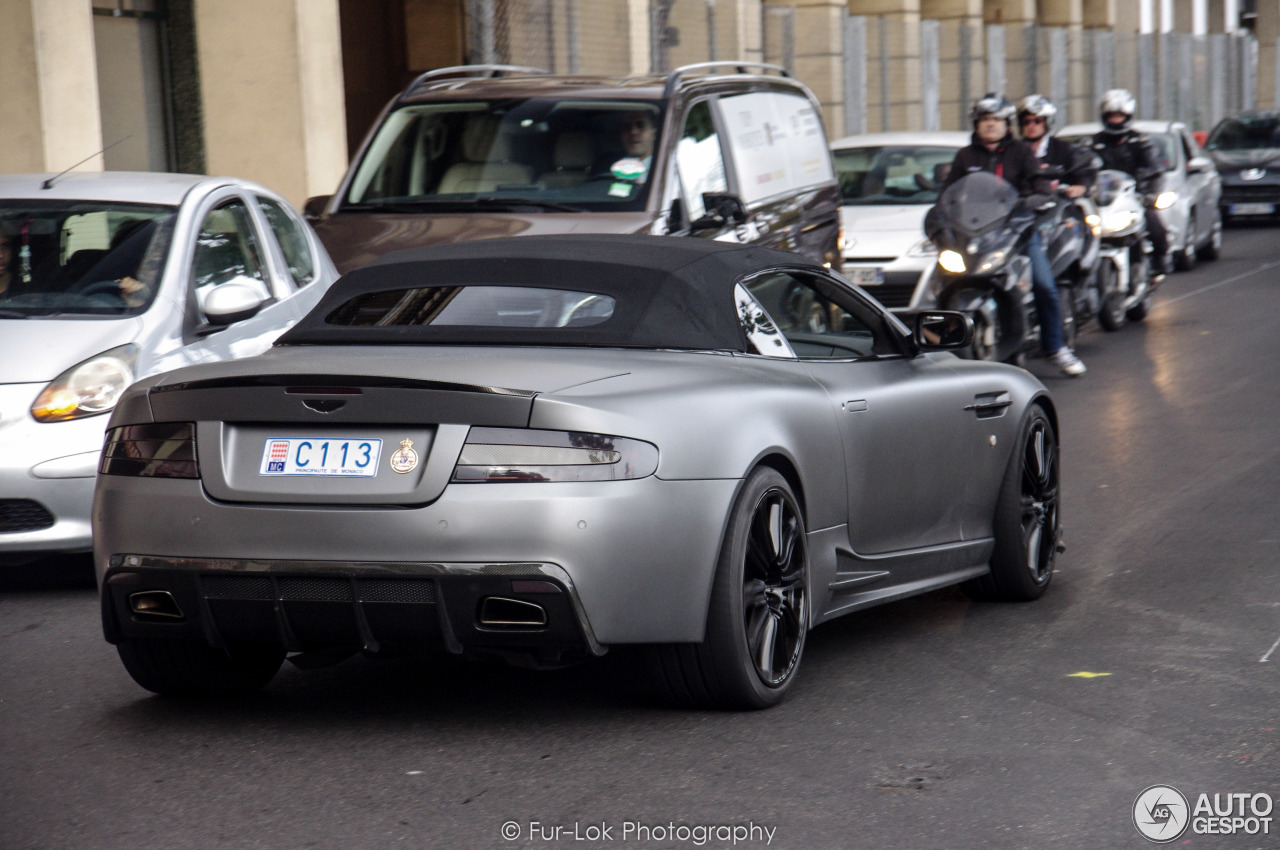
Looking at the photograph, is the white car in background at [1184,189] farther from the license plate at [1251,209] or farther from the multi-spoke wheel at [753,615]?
the multi-spoke wheel at [753,615]

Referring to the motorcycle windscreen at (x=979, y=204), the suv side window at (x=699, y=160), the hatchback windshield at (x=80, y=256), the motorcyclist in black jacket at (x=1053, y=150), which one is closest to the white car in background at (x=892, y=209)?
the motorcycle windscreen at (x=979, y=204)

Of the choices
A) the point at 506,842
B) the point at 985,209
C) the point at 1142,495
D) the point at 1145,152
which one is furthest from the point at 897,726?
the point at 1145,152

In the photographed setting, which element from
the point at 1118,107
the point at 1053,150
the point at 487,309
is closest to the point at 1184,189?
the point at 1118,107

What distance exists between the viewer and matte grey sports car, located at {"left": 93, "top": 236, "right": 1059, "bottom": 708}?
4664mm

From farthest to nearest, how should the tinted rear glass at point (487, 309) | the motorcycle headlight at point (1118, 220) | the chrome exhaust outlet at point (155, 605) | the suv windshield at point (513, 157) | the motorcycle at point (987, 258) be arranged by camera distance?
the motorcycle headlight at point (1118, 220) < the motorcycle at point (987, 258) < the suv windshield at point (513, 157) < the tinted rear glass at point (487, 309) < the chrome exhaust outlet at point (155, 605)

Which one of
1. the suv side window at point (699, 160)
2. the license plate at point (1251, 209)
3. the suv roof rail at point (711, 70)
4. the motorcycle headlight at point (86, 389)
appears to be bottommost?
the license plate at point (1251, 209)

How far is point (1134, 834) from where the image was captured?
4.12m

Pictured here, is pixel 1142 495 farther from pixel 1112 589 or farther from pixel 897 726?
pixel 897 726

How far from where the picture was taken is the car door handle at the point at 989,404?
255 inches

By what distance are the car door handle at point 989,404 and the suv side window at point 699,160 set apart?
4.03 metres

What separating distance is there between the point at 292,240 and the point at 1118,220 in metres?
8.80

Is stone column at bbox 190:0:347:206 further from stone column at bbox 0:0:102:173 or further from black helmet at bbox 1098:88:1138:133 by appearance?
black helmet at bbox 1098:88:1138:133

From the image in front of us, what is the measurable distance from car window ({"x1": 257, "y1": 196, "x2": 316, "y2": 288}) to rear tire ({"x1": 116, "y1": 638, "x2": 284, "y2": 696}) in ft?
12.4

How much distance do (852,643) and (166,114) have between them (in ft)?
43.4
